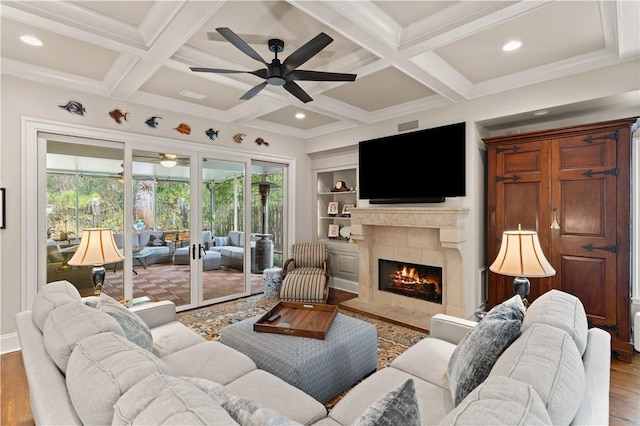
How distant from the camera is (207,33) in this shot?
259 centimetres

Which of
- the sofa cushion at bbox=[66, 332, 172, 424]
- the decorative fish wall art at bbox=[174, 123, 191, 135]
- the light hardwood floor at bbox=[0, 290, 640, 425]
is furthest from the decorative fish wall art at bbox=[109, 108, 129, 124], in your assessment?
the sofa cushion at bbox=[66, 332, 172, 424]

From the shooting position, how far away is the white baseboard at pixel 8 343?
3137 millimetres

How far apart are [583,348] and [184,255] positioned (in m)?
4.35

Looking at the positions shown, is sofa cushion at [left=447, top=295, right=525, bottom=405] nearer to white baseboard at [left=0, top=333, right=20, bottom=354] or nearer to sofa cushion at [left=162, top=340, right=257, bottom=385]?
sofa cushion at [left=162, top=340, right=257, bottom=385]

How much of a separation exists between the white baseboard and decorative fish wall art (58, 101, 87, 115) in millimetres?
2365

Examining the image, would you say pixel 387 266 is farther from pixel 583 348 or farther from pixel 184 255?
pixel 583 348

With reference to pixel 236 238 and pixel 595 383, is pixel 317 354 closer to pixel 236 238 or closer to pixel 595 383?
pixel 595 383

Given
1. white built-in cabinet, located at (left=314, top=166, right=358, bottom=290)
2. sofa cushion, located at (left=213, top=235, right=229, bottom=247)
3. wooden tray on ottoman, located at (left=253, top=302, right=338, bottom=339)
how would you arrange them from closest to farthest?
1. wooden tray on ottoman, located at (left=253, top=302, right=338, bottom=339)
2. sofa cushion, located at (left=213, top=235, right=229, bottom=247)
3. white built-in cabinet, located at (left=314, top=166, right=358, bottom=290)

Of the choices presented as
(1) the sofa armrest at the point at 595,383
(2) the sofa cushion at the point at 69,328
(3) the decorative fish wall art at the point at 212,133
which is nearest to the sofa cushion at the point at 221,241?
(3) the decorative fish wall art at the point at 212,133

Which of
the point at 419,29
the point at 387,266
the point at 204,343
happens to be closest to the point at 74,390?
the point at 204,343

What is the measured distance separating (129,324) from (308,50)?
83.1 inches

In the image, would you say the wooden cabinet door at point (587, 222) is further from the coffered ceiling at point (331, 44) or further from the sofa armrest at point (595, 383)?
the sofa armrest at point (595, 383)

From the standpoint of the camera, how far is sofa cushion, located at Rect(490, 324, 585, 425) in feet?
3.20

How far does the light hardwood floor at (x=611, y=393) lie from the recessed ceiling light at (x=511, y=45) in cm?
290
